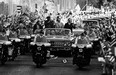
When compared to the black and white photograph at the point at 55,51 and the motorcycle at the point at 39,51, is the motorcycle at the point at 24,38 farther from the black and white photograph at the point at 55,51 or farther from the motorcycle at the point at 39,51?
the motorcycle at the point at 39,51

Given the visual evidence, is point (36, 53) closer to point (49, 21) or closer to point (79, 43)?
point (79, 43)

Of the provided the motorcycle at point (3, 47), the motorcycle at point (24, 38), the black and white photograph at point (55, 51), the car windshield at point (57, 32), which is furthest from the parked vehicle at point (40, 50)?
the motorcycle at point (24, 38)

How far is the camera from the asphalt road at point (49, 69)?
62.0 ft

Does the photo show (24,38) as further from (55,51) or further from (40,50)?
(40,50)

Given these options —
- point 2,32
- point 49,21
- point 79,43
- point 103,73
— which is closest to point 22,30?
point 49,21

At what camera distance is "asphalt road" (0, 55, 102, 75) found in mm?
18891

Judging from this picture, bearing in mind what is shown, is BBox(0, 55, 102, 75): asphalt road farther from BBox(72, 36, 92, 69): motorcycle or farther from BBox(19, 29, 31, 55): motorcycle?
BBox(19, 29, 31, 55): motorcycle

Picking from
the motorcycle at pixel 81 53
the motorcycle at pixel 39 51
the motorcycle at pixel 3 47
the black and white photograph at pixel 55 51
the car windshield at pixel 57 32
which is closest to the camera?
the black and white photograph at pixel 55 51

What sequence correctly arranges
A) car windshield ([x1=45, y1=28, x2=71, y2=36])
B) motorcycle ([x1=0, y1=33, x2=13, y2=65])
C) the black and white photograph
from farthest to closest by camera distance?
car windshield ([x1=45, y1=28, x2=71, y2=36])
motorcycle ([x1=0, y1=33, x2=13, y2=65])
the black and white photograph

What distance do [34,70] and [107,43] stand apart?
367cm

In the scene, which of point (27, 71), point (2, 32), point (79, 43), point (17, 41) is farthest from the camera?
point (17, 41)

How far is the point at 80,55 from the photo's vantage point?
2033 cm

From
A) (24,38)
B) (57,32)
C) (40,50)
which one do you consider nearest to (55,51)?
(57,32)

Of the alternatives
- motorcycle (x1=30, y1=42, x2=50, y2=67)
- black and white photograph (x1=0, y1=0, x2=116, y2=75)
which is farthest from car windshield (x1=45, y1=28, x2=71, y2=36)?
motorcycle (x1=30, y1=42, x2=50, y2=67)
